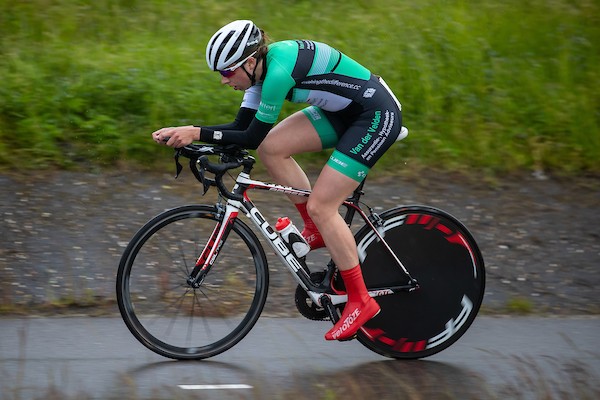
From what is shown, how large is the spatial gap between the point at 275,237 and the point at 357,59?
14.1 feet

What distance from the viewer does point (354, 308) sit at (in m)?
5.32

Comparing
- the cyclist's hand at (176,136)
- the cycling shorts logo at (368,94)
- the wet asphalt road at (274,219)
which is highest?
the cycling shorts logo at (368,94)

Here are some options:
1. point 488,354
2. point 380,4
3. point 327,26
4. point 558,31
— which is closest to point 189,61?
point 327,26

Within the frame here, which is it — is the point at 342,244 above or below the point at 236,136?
below

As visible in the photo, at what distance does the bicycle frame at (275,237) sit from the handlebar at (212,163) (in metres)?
0.07

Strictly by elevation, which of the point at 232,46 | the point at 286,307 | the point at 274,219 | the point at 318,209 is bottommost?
the point at 274,219

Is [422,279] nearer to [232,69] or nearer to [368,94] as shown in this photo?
[368,94]

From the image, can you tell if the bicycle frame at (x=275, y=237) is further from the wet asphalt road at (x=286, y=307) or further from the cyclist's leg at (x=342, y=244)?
the wet asphalt road at (x=286, y=307)

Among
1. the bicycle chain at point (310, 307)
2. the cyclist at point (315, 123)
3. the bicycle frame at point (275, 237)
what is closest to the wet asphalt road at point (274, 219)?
the bicycle chain at point (310, 307)

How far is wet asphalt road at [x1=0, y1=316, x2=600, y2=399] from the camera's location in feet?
15.9

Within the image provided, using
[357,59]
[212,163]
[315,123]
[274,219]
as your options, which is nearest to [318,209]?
[315,123]

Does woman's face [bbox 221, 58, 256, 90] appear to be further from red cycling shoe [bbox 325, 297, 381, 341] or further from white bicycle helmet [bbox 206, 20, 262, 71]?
red cycling shoe [bbox 325, 297, 381, 341]

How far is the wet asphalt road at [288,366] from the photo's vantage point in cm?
484

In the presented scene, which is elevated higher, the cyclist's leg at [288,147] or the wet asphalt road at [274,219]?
the cyclist's leg at [288,147]
